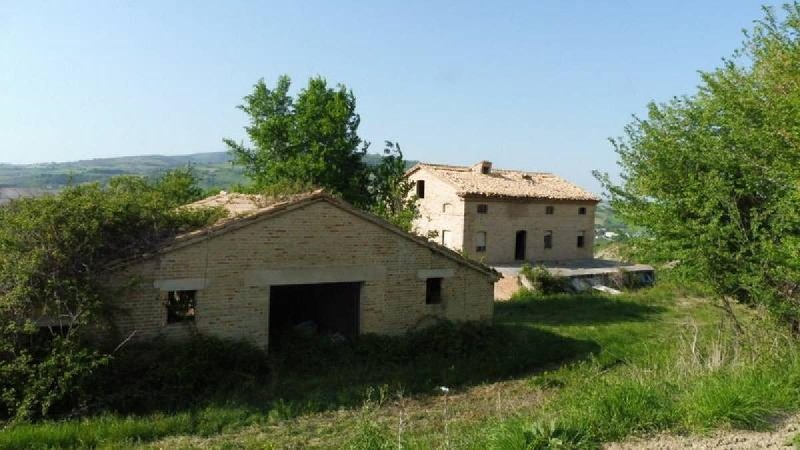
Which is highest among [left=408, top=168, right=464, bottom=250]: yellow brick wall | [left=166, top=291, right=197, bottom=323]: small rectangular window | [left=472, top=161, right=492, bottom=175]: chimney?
[left=472, top=161, right=492, bottom=175]: chimney

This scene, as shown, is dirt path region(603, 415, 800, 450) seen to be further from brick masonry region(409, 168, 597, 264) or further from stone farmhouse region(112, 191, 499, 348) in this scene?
brick masonry region(409, 168, 597, 264)

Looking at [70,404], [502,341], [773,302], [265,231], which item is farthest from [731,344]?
[70,404]

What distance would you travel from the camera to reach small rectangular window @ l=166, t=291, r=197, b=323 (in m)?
13.7

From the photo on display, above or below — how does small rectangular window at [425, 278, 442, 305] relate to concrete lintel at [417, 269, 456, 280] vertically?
below

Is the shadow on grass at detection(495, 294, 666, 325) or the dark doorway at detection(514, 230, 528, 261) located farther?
the dark doorway at detection(514, 230, 528, 261)

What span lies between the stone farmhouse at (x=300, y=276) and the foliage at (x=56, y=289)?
0.66 meters

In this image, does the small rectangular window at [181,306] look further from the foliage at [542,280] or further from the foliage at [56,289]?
the foliage at [542,280]

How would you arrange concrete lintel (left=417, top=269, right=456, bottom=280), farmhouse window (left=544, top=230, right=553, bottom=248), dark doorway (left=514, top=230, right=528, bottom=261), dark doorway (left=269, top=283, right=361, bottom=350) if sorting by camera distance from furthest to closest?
farmhouse window (left=544, top=230, right=553, bottom=248)
dark doorway (left=514, top=230, right=528, bottom=261)
concrete lintel (left=417, top=269, right=456, bottom=280)
dark doorway (left=269, top=283, right=361, bottom=350)

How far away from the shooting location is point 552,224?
36.1 meters

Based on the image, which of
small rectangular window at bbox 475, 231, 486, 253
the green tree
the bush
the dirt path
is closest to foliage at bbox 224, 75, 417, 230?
the green tree

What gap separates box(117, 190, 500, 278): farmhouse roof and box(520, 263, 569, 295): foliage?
11.0m

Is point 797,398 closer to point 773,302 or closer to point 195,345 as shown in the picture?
point 773,302

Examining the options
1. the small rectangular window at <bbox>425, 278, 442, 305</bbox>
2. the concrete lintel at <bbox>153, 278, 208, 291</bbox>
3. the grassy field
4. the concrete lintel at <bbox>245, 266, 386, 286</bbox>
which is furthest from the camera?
the small rectangular window at <bbox>425, 278, 442, 305</bbox>

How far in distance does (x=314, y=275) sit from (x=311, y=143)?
623 inches
